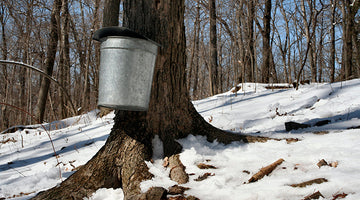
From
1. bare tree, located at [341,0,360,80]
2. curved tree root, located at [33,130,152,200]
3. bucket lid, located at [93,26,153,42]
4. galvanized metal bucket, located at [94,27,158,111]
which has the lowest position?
curved tree root, located at [33,130,152,200]

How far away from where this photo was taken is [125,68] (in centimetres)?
172

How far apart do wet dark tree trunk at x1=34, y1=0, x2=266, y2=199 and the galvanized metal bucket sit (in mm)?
262

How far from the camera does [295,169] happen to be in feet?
5.31

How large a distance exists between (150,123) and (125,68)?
516 mm

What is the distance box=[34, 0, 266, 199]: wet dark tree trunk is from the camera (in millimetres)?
1792

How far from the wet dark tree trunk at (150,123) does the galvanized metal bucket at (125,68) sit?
26 centimetres

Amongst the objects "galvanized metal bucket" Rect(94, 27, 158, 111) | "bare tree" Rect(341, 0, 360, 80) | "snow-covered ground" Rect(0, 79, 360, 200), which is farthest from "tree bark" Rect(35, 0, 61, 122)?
"bare tree" Rect(341, 0, 360, 80)

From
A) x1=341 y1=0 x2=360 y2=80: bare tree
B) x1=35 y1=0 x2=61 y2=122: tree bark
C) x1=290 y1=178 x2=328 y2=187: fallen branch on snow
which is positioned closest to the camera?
x1=290 y1=178 x2=328 y2=187: fallen branch on snow

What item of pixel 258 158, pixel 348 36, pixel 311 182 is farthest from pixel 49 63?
pixel 348 36

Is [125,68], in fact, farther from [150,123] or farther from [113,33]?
[150,123]

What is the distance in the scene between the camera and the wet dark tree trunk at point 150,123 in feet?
5.88

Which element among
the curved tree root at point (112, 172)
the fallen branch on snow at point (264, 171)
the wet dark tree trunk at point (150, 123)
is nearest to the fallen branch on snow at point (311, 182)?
the fallen branch on snow at point (264, 171)

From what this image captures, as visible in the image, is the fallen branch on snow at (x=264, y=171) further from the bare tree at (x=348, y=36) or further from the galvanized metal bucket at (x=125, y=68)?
the bare tree at (x=348, y=36)

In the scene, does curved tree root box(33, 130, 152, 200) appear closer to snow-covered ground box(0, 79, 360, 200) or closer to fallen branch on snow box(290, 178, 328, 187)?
snow-covered ground box(0, 79, 360, 200)
